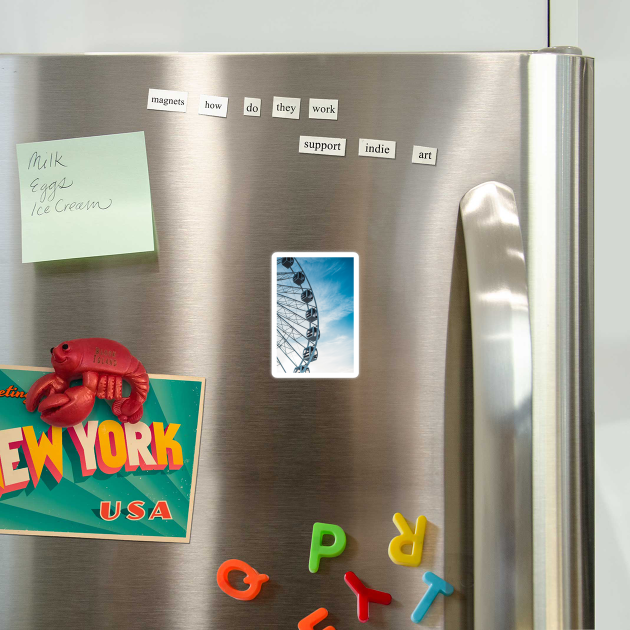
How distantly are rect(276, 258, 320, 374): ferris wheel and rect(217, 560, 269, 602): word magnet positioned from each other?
20cm

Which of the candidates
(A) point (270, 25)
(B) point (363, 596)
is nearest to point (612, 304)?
(B) point (363, 596)

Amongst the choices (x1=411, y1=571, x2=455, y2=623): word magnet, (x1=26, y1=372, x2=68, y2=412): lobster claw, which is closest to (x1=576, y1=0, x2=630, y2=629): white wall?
(x1=411, y1=571, x2=455, y2=623): word magnet

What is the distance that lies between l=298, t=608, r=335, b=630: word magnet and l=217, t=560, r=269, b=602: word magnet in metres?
0.05

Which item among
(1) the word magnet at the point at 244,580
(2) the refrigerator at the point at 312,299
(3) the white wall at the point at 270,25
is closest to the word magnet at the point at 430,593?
(2) the refrigerator at the point at 312,299

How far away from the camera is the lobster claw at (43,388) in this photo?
0.49 meters

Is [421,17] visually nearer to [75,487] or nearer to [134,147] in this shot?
[134,147]

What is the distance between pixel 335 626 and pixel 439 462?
191 millimetres

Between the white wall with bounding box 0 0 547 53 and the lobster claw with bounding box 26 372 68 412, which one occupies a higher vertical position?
the white wall with bounding box 0 0 547 53

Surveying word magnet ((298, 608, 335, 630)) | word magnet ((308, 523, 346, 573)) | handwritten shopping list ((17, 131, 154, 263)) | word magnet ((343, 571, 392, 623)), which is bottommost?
word magnet ((298, 608, 335, 630))

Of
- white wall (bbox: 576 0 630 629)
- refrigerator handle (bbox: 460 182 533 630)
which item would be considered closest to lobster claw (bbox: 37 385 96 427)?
refrigerator handle (bbox: 460 182 533 630)

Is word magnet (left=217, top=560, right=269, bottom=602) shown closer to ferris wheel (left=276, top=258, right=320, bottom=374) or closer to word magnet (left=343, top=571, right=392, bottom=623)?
word magnet (left=343, top=571, right=392, bottom=623)

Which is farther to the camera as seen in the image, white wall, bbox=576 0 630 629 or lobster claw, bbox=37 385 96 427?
white wall, bbox=576 0 630 629

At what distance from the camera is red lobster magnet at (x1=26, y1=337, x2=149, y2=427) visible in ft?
1.58

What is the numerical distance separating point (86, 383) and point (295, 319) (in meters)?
0.21
